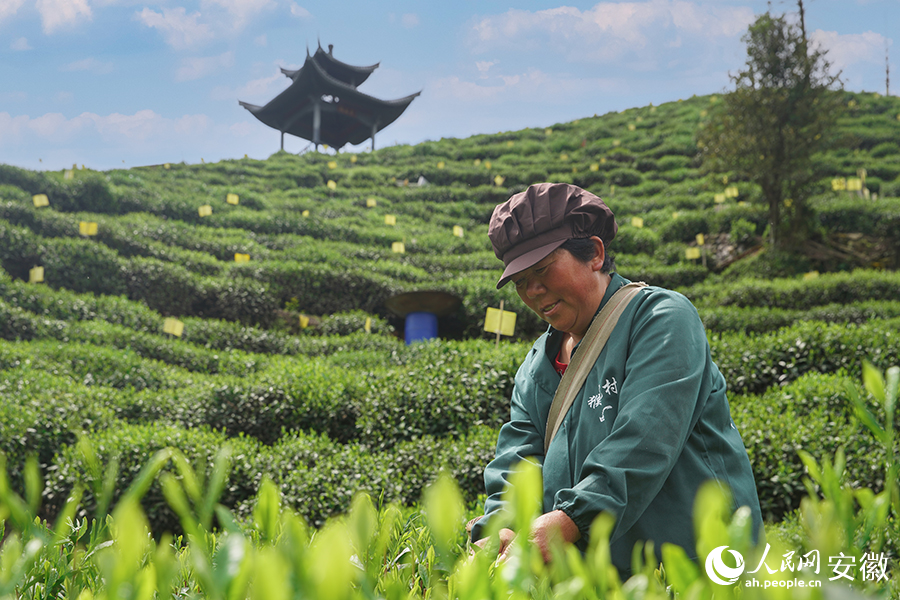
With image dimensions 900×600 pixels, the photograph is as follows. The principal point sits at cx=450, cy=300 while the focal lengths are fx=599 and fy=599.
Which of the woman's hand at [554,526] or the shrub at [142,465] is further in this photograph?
the shrub at [142,465]

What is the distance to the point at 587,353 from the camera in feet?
6.10

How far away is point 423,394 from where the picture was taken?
197 inches

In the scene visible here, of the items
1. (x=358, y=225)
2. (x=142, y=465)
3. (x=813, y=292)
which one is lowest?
(x=142, y=465)

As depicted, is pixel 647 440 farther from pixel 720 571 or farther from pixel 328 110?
pixel 328 110

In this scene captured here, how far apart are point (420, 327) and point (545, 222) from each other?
6189mm

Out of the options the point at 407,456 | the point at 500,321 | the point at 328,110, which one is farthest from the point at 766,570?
the point at 328,110

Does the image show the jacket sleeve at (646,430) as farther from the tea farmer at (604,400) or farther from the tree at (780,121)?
the tree at (780,121)

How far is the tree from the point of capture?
10.2 meters

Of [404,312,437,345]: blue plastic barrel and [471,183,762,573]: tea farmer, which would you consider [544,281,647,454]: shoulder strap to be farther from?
[404,312,437,345]: blue plastic barrel

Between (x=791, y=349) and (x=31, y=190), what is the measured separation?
1311 centimetres

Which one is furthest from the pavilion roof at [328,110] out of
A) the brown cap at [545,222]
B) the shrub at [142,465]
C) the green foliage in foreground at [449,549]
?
the green foliage in foreground at [449,549]

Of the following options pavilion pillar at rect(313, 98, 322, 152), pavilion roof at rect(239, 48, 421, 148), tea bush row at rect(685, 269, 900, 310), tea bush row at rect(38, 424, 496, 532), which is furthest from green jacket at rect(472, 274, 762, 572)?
pavilion roof at rect(239, 48, 421, 148)

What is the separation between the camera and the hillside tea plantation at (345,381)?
454mm

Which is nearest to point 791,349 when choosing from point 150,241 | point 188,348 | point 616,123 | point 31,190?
point 188,348
